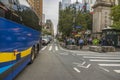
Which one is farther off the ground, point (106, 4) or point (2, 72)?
point (106, 4)

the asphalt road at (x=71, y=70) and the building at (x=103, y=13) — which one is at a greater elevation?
the building at (x=103, y=13)

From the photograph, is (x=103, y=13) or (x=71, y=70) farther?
(x=103, y=13)

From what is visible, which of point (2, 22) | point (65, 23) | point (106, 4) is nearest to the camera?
point (2, 22)

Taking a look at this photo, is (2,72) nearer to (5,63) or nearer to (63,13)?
(5,63)

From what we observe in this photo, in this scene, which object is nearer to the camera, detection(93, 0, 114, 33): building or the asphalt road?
the asphalt road

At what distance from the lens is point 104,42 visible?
44.6 metres

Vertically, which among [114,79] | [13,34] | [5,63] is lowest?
[114,79]

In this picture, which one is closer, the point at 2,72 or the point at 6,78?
the point at 2,72

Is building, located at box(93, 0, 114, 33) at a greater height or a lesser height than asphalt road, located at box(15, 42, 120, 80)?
greater

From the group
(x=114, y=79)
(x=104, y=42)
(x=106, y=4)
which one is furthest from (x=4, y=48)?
(x=106, y=4)

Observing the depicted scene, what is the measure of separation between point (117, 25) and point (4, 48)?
37.3 metres

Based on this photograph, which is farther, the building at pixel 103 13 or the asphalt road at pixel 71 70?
the building at pixel 103 13

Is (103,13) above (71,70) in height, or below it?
above

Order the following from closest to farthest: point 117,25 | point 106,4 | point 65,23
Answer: point 117,25, point 65,23, point 106,4
